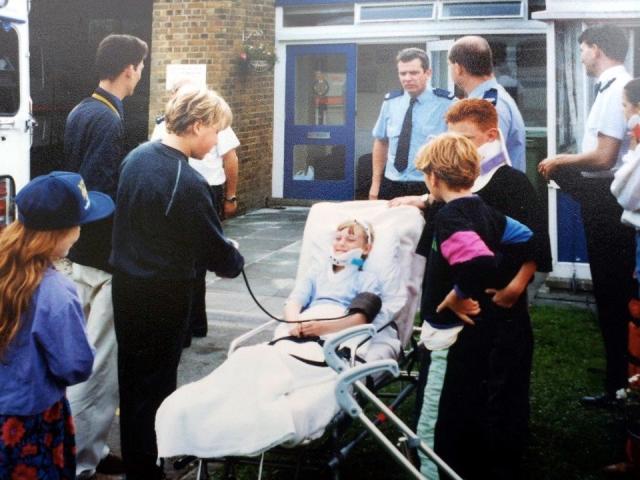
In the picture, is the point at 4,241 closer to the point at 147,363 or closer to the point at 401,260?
the point at 147,363

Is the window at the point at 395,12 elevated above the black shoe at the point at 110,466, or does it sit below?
above

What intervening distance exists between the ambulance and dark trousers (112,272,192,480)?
Result: 105 inches

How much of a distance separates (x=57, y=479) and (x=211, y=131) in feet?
5.18

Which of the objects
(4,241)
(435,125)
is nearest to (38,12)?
(435,125)

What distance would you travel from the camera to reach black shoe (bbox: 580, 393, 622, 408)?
5.24 m

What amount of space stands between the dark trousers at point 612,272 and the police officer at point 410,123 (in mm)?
1367

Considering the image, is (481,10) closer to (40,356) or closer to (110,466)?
(110,466)

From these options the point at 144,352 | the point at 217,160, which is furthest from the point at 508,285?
the point at 217,160

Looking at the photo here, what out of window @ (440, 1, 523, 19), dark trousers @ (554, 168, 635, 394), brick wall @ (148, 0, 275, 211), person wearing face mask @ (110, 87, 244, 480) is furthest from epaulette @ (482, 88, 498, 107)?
brick wall @ (148, 0, 275, 211)

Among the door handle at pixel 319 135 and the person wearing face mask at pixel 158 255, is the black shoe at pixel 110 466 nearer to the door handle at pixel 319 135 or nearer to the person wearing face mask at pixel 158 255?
the person wearing face mask at pixel 158 255

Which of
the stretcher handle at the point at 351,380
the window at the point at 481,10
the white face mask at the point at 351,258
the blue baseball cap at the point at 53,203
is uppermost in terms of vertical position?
the window at the point at 481,10

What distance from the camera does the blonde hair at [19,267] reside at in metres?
3.07

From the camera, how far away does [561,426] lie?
5043mm

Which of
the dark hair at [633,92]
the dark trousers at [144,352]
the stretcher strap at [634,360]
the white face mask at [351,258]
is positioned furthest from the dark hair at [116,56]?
the stretcher strap at [634,360]
